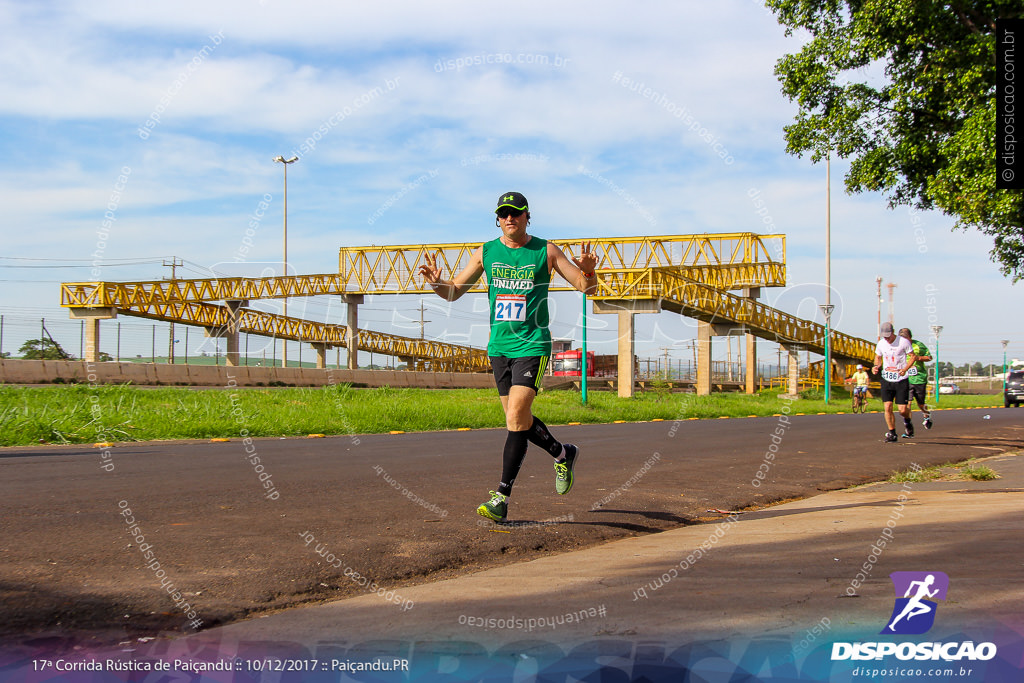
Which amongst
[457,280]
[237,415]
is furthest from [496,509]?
[237,415]

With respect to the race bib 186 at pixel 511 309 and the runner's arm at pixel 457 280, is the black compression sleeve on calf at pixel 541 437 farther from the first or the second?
the runner's arm at pixel 457 280

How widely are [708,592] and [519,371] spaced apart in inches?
97.9

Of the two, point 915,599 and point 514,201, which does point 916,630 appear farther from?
point 514,201

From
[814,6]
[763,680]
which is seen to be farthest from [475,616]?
[814,6]

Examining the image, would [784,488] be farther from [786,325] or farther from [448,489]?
[786,325]

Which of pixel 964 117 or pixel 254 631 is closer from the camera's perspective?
pixel 254 631

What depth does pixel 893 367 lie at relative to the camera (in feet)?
44.6

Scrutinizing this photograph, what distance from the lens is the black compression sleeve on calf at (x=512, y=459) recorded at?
574cm

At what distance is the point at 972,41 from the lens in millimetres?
17719

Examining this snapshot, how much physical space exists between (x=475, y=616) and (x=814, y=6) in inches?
856

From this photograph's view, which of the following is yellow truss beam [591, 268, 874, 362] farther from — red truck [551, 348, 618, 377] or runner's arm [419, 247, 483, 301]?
runner's arm [419, 247, 483, 301]

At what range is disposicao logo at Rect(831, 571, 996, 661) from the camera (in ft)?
8.83

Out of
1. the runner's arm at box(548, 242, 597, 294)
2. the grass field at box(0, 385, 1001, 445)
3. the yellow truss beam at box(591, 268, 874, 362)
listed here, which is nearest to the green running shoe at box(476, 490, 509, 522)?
the runner's arm at box(548, 242, 597, 294)

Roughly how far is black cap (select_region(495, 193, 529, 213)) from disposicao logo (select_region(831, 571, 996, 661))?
11.0 ft
